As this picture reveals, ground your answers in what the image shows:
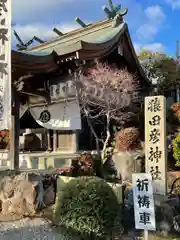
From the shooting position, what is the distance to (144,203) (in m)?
5.13

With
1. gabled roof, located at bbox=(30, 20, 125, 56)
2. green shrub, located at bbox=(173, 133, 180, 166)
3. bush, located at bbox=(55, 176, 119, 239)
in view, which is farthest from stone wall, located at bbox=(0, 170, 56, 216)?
green shrub, located at bbox=(173, 133, 180, 166)

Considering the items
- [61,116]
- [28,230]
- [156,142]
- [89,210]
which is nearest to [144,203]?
[89,210]

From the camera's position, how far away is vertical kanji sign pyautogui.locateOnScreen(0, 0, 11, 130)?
279 inches

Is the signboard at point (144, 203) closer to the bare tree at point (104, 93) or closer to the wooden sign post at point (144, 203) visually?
the wooden sign post at point (144, 203)

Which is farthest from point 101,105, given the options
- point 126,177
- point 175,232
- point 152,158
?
point 175,232

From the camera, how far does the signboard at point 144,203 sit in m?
5.01

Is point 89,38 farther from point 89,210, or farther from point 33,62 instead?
point 89,210

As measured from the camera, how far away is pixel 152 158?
7289mm

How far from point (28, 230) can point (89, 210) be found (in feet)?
6.51

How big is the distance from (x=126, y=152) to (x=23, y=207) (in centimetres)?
618

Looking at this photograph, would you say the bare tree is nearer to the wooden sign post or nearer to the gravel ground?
the gravel ground

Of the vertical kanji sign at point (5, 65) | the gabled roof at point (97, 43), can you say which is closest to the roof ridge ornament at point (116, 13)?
the gabled roof at point (97, 43)

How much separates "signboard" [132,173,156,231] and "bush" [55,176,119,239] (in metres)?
0.36

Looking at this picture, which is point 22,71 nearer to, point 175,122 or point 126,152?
point 126,152
